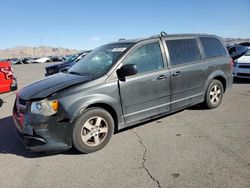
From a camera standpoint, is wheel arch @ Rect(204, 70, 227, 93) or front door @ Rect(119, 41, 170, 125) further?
wheel arch @ Rect(204, 70, 227, 93)

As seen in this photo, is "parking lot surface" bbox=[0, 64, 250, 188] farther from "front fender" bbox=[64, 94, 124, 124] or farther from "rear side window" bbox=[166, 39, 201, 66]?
"rear side window" bbox=[166, 39, 201, 66]

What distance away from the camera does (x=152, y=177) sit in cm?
349

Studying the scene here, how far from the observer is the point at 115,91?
463 centimetres

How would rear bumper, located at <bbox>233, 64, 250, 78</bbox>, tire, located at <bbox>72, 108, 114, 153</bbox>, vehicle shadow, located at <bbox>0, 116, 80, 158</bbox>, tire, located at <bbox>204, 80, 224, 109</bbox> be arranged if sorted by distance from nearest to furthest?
tire, located at <bbox>72, 108, 114, 153</bbox> → vehicle shadow, located at <bbox>0, 116, 80, 158</bbox> → tire, located at <bbox>204, 80, 224, 109</bbox> → rear bumper, located at <bbox>233, 64, 250, 78</bbox>

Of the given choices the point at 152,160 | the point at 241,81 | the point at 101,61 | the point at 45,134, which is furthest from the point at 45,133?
the point at 241,81

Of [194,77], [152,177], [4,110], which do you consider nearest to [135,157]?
[152,177]

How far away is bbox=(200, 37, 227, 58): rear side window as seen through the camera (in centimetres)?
628

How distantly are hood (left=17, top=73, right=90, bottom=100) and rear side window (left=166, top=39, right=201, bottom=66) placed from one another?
6.30ft

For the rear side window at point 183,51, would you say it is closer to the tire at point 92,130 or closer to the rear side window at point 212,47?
the rear side window at point 212,47

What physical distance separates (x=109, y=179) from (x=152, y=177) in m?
0.57

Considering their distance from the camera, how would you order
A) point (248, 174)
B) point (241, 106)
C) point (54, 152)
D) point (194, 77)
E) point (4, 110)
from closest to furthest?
point (248, 174), point (54, 152), point (194, 77), point (241, 106), point (4, 110)

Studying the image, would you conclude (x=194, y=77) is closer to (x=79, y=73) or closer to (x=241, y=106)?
(x=241, y=106)

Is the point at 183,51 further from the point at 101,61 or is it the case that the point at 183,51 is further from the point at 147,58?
the point at 101,61

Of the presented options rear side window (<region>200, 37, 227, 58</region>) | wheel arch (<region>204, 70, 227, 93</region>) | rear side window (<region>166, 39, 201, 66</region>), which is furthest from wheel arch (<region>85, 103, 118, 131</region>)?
rear side window (<region>200, 37, 227, 58</region>)
